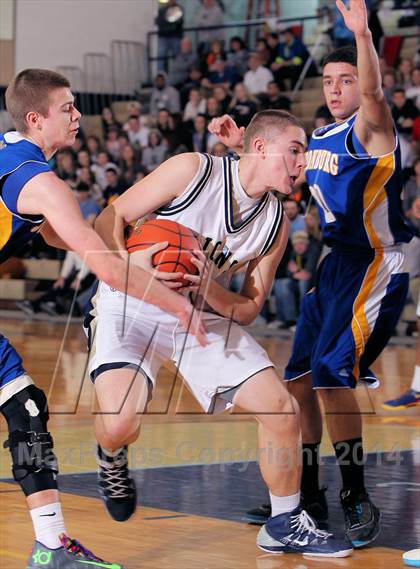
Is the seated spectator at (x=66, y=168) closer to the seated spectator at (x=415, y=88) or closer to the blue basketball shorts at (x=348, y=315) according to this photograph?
the seated spectator at (x=415, y=88)

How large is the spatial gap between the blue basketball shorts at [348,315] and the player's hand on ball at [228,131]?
710mm

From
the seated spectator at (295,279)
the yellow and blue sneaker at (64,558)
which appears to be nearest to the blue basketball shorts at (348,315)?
the yellow and blue sneaker at (64,558)

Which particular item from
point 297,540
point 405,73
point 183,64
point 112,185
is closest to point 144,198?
point 297,540

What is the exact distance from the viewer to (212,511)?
5500 millimetres

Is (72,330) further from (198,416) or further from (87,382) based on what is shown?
(198,416)

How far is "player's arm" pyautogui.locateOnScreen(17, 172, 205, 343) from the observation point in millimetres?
4059

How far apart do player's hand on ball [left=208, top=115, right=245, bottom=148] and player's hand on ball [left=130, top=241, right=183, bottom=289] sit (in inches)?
34.4

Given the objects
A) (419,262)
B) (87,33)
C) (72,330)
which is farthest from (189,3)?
(419,262)

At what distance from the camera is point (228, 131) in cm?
536

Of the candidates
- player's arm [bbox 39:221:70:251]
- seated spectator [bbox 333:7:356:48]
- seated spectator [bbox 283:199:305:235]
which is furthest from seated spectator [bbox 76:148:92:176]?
player's arm [bbox 39:221:70:251]

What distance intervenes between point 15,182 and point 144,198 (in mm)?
783

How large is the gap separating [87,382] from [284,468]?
5460mm

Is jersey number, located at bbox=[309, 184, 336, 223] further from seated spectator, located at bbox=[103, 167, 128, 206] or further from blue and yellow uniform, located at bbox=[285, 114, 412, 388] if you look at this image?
seated spectator, located at bbox=[103, 167, 128, 206]

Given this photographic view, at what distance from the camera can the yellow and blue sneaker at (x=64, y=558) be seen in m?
4.23
